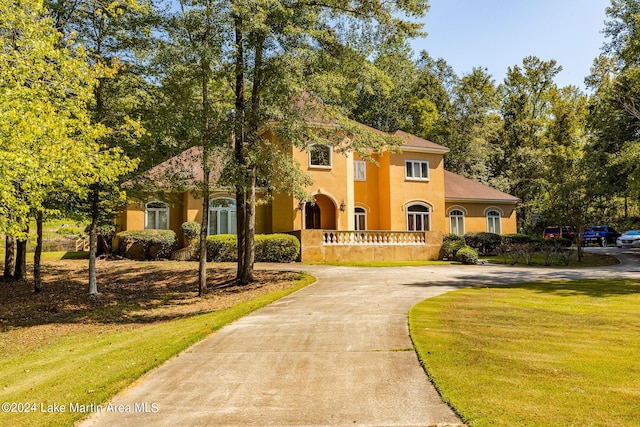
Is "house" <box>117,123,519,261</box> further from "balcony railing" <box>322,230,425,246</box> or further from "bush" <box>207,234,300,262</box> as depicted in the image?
"bush" <box>207,234,300,262</box>

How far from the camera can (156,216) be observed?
27.7 m

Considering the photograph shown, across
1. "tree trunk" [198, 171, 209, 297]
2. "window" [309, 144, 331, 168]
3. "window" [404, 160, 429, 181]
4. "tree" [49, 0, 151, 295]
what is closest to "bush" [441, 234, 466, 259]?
"window" [404, 160, 429, 181]

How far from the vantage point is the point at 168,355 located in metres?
6.99

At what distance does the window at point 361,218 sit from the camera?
99.4 ft

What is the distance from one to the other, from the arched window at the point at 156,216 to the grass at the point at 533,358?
20.4 m

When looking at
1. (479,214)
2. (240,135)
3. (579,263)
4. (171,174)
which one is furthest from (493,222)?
(171,174)

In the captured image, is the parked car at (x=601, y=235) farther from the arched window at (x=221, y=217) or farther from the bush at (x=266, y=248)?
the arched window at (x=221, y=217)

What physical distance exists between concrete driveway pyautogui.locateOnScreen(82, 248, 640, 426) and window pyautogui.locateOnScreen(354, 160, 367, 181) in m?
20.5

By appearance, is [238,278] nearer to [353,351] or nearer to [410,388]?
[353,351]

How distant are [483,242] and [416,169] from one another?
21.5 ft

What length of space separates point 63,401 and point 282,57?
12.7 m

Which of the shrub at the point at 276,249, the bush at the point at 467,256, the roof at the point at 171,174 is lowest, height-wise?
the bush at the point at 467,256

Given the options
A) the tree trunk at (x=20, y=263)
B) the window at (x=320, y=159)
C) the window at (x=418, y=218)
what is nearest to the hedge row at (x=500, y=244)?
the window at (x=418, y=218)

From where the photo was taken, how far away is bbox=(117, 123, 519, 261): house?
995 inches
